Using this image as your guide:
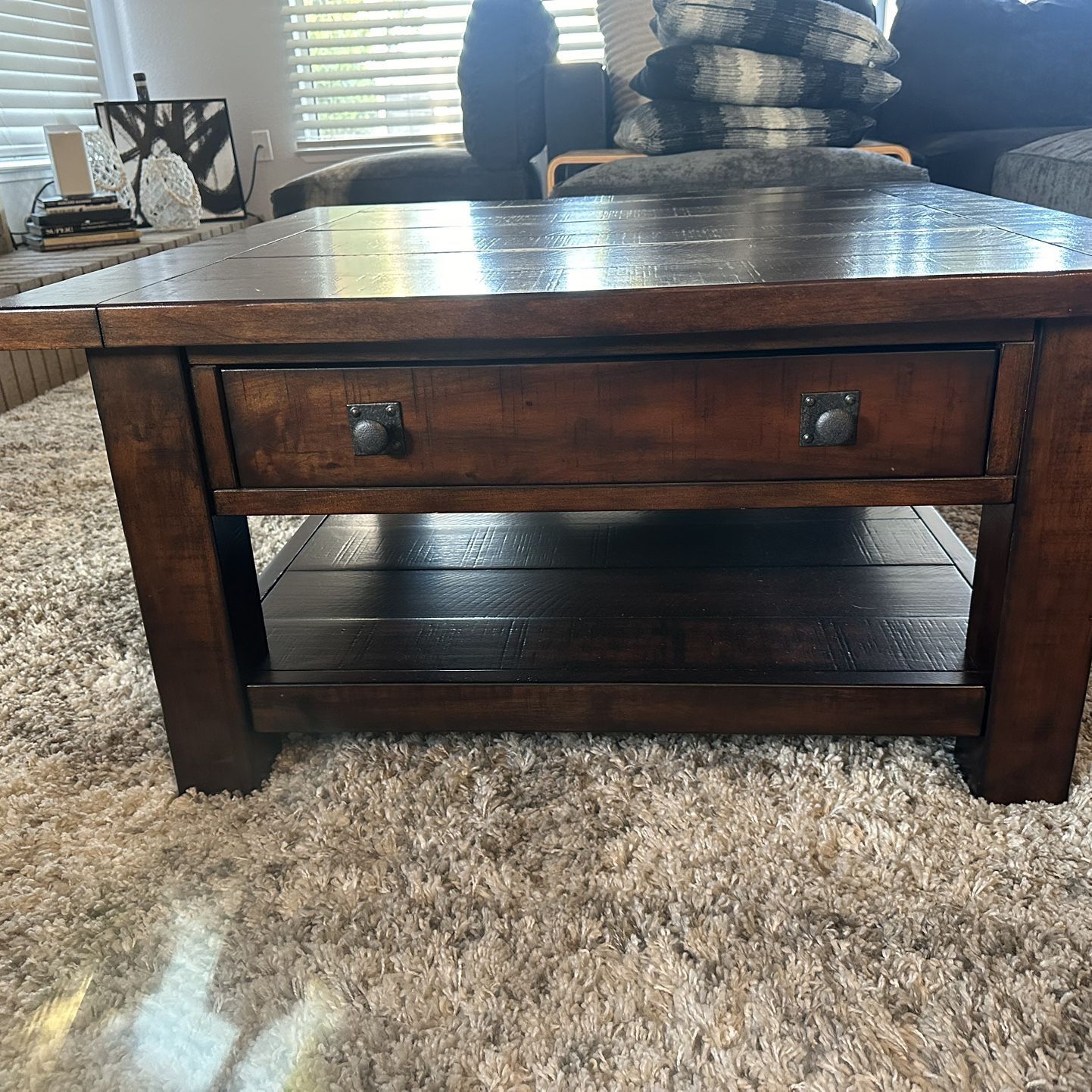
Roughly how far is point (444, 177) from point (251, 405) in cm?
181

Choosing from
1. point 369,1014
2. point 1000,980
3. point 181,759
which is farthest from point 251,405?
point 1000,980

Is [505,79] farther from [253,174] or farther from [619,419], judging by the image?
[619,419]

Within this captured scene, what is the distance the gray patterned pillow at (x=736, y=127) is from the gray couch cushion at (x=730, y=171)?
0.32ft

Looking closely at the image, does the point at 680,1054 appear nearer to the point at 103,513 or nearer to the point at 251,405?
the point at 251,405

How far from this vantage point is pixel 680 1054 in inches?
23.7

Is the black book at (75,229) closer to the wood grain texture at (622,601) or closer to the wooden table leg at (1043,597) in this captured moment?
the wood grain texture at (622,601)

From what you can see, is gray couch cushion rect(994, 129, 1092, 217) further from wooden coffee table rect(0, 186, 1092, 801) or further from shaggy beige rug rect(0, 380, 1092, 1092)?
shaggy beige rug rect(0, 380, 1092, 1092)

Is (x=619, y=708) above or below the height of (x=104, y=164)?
below

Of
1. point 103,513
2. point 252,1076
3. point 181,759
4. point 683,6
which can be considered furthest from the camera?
point 683,6

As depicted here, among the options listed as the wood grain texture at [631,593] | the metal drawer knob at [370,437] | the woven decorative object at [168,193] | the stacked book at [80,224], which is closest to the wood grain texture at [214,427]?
the metal drawer knob at [370,437]

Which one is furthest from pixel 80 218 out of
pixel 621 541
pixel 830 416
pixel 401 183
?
pixel 830 416

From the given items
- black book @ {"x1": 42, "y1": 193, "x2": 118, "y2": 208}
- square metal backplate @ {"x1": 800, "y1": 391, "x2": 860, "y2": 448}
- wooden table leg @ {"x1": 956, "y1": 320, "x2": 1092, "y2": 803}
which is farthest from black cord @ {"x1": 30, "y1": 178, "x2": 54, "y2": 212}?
wooden table leg @ {"x1": 956, "y1": 320, "x2": 1092, "y2": 803}

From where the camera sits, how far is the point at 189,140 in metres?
3.15

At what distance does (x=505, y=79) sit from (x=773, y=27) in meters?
0.66
